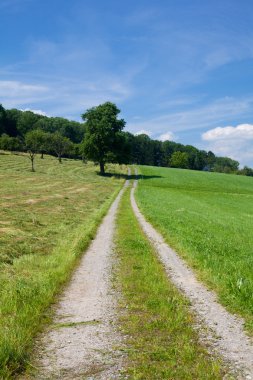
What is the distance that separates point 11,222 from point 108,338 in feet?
54.5

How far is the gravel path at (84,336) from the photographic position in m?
6.24

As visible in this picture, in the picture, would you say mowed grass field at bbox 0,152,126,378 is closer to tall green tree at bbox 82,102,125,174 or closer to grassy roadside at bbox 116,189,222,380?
grassy roadside at bbox 116,189,222,380

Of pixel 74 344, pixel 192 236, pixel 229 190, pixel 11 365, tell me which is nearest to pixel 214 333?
pixel 74 344

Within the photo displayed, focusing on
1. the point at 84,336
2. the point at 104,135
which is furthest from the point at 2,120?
the point at 84,336

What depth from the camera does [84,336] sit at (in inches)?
299

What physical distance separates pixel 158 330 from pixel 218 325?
141 cm

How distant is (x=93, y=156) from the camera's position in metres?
87.4

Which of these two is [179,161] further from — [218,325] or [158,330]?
[158,330]

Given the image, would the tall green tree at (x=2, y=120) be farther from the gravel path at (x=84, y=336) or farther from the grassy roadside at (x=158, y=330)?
the gravel path at (x=84, y=336)

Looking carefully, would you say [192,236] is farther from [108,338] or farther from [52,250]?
[108,338]

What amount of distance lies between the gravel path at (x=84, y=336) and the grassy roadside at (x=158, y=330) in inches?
14.2

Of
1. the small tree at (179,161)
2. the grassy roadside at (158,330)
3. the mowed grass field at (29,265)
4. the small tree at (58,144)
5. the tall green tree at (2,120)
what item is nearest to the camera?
the grassy roadside at (158,330)

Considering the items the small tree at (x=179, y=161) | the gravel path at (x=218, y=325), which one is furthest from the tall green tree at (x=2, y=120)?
the gravel path at (x=218, y=325)

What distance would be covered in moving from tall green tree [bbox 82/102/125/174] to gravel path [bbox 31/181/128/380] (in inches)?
2950
